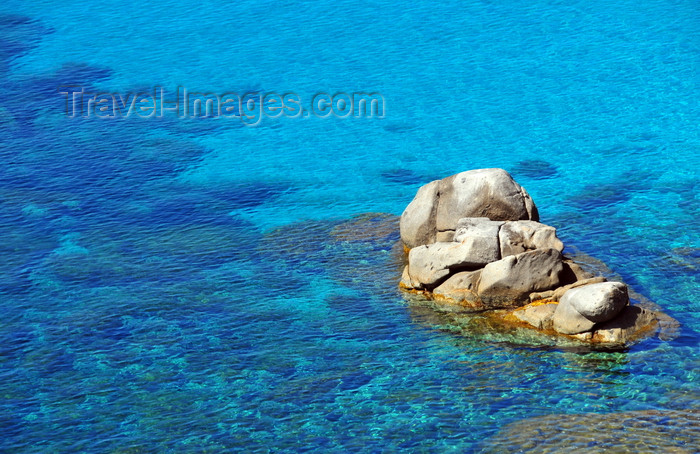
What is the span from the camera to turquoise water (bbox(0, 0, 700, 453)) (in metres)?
18.1

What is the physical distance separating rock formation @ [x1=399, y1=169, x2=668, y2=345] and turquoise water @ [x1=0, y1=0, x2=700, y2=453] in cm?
76

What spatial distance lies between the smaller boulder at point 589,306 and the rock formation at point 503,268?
2cm

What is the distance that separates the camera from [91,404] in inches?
731

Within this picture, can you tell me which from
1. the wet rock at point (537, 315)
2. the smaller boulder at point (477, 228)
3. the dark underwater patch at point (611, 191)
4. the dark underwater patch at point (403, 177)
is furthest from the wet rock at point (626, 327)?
the dark underwater patch at point (403, 177)

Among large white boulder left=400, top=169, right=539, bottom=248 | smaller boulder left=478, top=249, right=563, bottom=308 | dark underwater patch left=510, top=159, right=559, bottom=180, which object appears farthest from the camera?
dark underwater patch left=510, top=159, right=559, bottom=180

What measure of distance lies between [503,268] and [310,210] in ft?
28.8

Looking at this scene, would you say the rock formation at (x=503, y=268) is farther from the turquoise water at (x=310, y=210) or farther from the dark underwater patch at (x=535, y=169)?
the dark underwater patch at (x=535, y=169)

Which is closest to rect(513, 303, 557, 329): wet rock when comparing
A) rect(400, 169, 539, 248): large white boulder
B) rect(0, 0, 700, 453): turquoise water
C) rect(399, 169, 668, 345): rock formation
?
rect(399, 169, 668, 345): rock formation

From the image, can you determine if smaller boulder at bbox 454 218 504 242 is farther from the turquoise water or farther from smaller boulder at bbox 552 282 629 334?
smaller boulder at bbox 552 282 629 334

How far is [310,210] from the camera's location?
27906 millimetres

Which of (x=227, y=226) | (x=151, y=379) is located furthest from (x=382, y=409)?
(x=227, y=226)

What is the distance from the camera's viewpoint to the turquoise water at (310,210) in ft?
59.4

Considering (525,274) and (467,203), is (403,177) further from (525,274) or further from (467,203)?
(525,274)

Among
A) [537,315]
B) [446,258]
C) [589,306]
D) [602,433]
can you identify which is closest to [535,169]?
[446,258]
